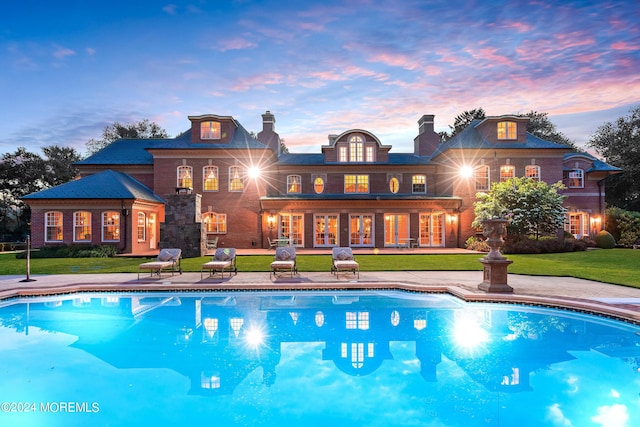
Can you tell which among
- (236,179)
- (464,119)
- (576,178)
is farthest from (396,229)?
(464,119)

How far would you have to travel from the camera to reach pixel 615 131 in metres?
43.7

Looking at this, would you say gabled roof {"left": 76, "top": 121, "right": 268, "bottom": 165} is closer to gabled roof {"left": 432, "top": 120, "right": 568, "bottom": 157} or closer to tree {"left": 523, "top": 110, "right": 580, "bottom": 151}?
gabled roof {"left": 432, "top": 120, "right": 568, "bottom": 157}

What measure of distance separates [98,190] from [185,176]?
577cm

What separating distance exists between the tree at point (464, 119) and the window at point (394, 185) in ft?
93.5

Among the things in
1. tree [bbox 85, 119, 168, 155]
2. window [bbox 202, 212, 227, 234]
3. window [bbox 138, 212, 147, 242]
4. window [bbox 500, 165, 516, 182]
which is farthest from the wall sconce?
tree [bbox 85, 119, 168, 155]

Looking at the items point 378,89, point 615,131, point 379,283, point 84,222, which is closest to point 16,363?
point 379,283

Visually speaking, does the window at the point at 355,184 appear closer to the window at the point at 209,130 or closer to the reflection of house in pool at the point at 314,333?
the window at the point at 209,130

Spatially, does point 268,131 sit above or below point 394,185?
above

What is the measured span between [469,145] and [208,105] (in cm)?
2129

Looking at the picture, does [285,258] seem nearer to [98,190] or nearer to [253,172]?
[253,172]

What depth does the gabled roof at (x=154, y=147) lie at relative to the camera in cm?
2656

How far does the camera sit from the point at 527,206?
2317cm

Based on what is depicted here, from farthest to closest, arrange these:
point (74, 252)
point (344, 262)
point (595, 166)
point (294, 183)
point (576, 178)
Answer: point (595, 166) < point (576, 178) < point (294, 183) < point (74, 252) < point (344, 262)

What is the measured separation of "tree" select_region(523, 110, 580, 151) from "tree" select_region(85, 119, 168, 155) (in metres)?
54.4
